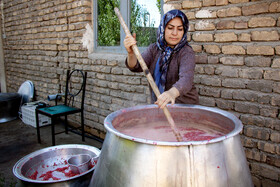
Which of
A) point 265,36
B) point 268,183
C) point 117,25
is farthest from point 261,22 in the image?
point 117,25

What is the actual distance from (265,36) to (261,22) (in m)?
0.13

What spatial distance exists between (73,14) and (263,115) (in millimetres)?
3301

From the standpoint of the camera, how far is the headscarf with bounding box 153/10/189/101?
1929 mm

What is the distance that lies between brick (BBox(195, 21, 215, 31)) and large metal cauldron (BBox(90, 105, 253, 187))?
1514 millimetres

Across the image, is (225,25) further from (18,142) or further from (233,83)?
(18,142)

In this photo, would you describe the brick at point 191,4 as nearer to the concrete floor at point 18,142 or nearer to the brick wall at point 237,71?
the brick wall at point 237,71

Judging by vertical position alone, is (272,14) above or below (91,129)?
above

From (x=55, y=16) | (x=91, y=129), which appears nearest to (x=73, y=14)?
(x=55, y=16)

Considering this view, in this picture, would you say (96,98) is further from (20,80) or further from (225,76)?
(20,80)

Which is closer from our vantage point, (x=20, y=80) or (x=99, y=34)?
(x=99, y=34)

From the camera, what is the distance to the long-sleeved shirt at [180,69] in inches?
64.9

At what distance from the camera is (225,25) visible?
2.30m

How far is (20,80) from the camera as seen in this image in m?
5.95

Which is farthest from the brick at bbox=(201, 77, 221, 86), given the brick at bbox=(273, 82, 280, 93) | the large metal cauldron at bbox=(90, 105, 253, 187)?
the large metal cauldron at bbox=(90, 105, 253, 187)
